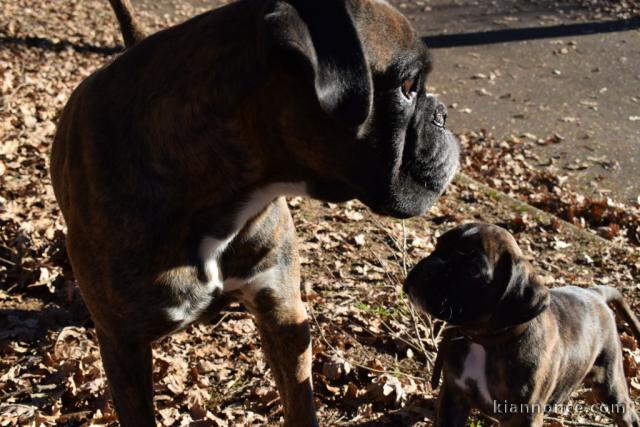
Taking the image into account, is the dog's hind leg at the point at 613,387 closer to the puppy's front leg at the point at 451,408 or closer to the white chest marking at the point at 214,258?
the puppy's front leg at the point at 451,408

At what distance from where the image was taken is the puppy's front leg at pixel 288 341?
3621 millimetres

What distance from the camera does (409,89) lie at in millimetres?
2924

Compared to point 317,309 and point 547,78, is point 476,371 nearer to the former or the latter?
point 317,309

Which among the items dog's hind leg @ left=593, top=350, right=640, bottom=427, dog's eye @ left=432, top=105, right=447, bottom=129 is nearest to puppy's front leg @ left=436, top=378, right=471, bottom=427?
dog's hind leg @ left=593, top=350, right=640, bottom=427

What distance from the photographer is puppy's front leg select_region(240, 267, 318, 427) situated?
362 cm

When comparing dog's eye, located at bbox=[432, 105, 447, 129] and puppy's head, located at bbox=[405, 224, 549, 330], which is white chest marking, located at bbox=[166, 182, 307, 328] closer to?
dog's eye, located at bbox=[432, 105, 447, 129]

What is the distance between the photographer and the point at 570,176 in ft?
29.7

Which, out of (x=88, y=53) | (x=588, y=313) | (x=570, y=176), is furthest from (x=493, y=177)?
(x=88, y=53)

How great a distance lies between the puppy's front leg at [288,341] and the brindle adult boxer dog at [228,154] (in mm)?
22

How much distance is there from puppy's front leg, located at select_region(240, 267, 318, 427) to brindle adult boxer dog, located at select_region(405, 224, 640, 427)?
64 centimetres

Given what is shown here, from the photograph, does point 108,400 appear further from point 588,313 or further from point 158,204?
point 588,313

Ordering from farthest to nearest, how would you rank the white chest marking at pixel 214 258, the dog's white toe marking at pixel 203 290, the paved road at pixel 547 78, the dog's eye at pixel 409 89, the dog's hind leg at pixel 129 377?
the paved road at pixel 547 78 → the dog's hind leg at pixel 129 377 → the dog's white toe marking at pixel 203 290 → the white chest marking at pixel 214 258 → the dog's eye at pixel 409 89

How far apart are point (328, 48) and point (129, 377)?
182 cm

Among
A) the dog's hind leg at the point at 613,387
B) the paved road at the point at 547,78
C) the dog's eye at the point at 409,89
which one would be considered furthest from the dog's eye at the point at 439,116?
the paved road at the point at 547,78
